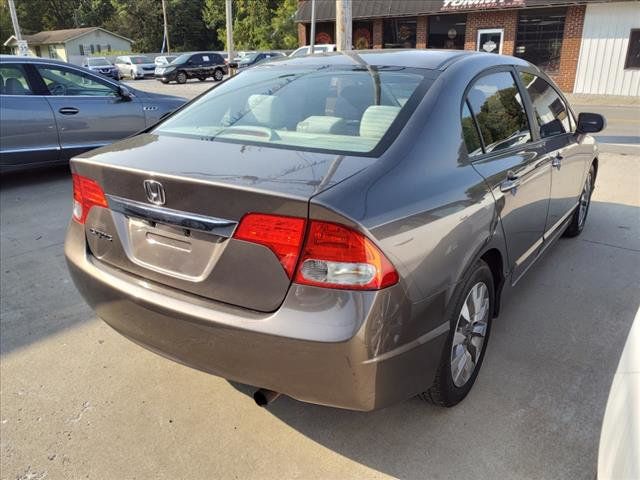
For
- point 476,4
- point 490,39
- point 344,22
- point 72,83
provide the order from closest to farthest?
point 72,83
point 344,22
point 476,4
point 490,39

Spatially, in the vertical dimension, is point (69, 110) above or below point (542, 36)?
below

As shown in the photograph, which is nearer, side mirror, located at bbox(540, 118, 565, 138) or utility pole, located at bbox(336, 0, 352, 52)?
side mirror, located at bbox(540, 118, 565, 138)

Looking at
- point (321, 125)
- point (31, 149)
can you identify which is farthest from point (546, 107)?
point (31, 149)

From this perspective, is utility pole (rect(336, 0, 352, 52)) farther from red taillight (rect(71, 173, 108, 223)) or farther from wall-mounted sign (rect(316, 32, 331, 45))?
wall-mounted sign (rect(316, 32, 331, 45))

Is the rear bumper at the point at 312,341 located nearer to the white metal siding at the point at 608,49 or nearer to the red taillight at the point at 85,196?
the red taillight at the point at 85,196

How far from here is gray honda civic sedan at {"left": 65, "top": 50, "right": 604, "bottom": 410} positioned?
1866 millimetres

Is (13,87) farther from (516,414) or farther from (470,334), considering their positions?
(516,414)

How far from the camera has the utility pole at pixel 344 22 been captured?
390 inches

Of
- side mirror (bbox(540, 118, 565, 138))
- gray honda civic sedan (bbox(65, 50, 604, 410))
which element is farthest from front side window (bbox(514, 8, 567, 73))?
gray honda civic sedan (bbox(65, 50, 604, 410))

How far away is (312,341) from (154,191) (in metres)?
0.87

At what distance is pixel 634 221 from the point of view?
544 cm

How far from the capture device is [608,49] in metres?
19.7

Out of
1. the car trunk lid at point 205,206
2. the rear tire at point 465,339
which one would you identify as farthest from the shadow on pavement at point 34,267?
the rear tire at point 465,339

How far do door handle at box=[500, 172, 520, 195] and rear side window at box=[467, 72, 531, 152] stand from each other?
6.3 inches
